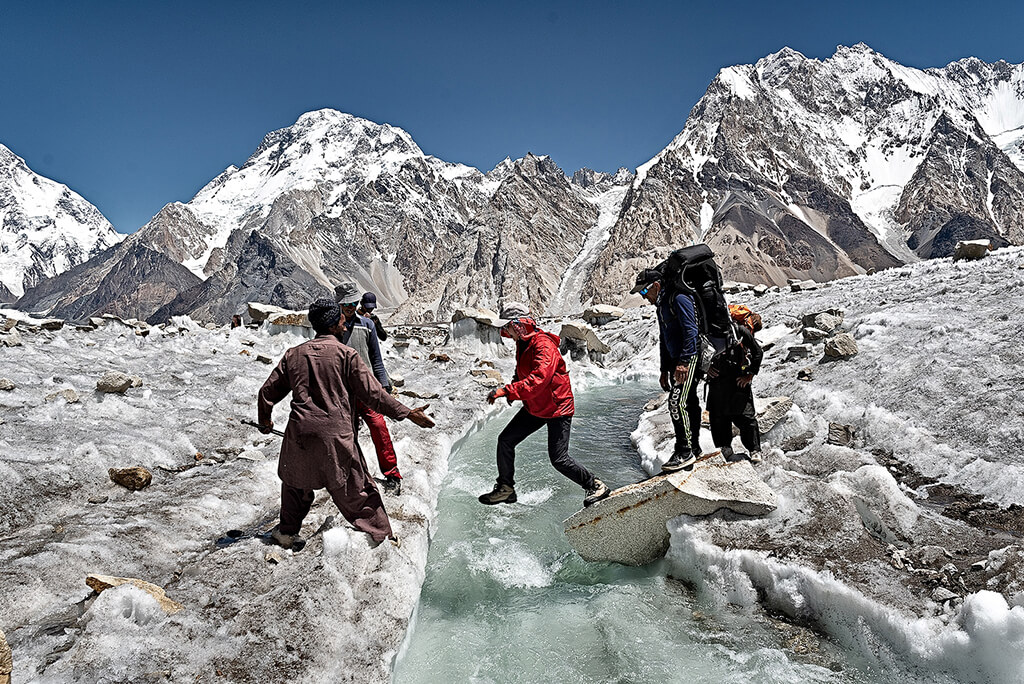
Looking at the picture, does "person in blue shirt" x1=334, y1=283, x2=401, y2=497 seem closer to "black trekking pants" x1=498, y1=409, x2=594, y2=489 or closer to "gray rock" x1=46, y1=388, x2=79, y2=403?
"black trekking pants" x1=498, y1=409, x2=594, y2=489

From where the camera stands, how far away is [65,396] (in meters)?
7.61

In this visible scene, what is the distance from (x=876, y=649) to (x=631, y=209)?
13455 cm

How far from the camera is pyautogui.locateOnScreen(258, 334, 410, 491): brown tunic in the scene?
4.32 m

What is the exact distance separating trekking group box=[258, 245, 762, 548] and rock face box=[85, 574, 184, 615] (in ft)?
3.20

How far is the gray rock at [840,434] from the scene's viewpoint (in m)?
6.91

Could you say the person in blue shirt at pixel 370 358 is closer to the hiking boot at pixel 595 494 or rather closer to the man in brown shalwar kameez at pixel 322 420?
the man in brown shalwar kameez at pixel 322 420

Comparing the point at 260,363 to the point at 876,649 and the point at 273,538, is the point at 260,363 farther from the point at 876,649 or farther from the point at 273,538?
the point at 876,649

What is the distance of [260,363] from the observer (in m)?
14.4

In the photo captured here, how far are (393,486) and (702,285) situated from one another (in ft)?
13.2

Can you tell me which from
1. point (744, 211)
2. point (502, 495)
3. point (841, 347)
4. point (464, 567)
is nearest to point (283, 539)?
point (464, 567)

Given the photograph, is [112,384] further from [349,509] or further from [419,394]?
[349,509]

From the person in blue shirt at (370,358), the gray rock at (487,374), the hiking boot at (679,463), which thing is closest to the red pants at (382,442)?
the person in blue shirt at (370,358)

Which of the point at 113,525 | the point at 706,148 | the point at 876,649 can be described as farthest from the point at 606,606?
the point at 706,148

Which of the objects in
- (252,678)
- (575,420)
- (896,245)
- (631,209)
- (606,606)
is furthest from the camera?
(896,245)
